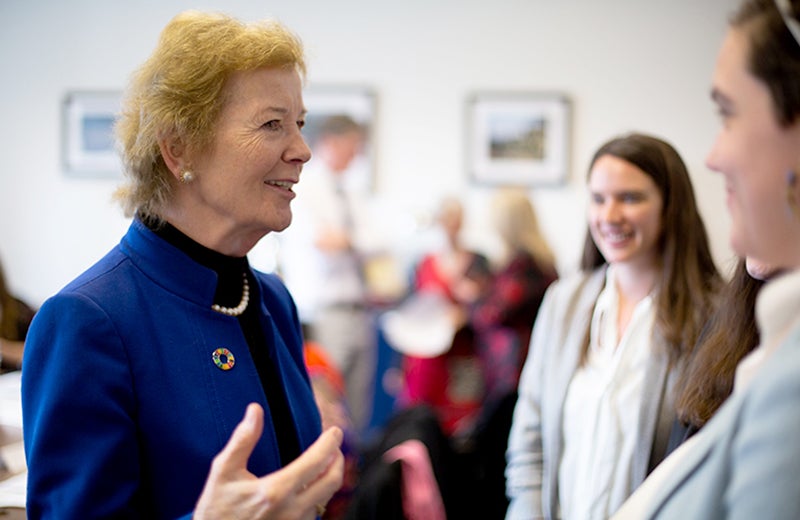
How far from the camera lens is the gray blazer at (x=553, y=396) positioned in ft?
5.77

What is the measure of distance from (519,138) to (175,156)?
169 inches

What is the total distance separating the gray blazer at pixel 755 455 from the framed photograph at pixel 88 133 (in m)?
5.50

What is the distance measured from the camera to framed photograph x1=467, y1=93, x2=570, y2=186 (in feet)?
17.7

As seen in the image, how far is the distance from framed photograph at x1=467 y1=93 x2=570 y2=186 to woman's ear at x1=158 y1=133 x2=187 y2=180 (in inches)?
166

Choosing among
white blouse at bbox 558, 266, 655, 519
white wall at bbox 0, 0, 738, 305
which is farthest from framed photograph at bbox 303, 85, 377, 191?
white blouse at bbox 558, 266, 655, 519

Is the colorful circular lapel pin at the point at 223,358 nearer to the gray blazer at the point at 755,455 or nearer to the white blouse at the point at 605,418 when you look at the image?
the gray blazer at the point at 755,455

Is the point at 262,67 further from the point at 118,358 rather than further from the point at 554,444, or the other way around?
the point at 554,444

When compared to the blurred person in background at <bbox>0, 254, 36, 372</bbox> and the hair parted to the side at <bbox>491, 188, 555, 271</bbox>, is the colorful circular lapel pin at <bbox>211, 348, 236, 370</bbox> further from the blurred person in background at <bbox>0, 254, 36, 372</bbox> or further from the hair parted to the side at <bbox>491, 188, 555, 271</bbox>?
the hair parted to the side at <bbox>491, 188, 555, 271</bbox>

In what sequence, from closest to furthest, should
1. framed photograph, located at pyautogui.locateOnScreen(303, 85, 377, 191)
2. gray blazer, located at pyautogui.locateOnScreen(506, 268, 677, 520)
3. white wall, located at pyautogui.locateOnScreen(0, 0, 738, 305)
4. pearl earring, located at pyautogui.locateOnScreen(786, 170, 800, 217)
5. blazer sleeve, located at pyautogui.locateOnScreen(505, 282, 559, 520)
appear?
pearl earring, located at pyautogui.locateOnScreen(786, 170, 800, 217) → gray blazer, located at pyautogui.locateOnScreen(506, 268, 677, 520) → blazer sleeve, located at pyautogui.locateOnScreen(505, 282, 559, 520) → white wall, located at pyautogui.locateOnScreen(0, 0, 738, 305) → framed photograph, located at pyautogui.locateOnScreen(303, 85, 377, 191)

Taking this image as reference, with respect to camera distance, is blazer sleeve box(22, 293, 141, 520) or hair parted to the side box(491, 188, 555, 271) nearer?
blazer sleeve box(22, 293, 141, 520)

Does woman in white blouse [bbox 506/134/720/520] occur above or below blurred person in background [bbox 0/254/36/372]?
above

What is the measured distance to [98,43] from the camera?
5.70 meters

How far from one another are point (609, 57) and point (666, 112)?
53 centimetres

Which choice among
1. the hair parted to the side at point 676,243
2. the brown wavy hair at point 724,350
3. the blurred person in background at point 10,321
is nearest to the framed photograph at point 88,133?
Answer: the blurred person in background at point 10,321
